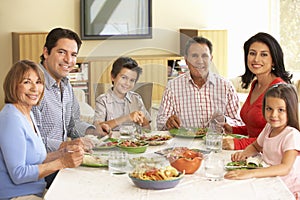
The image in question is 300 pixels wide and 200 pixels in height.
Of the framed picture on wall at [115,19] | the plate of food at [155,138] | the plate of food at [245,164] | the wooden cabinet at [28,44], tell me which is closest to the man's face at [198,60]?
the plate of food at [155,138]

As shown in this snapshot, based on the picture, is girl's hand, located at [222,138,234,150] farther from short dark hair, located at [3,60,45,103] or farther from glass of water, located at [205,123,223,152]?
short dark hair, located at [3,60,45,103]

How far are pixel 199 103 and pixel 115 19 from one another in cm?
357

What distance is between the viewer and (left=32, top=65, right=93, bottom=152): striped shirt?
123 inches

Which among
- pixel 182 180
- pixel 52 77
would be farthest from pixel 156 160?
pixel 52 77

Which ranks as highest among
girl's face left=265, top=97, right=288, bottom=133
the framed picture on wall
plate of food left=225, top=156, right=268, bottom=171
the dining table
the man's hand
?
the framed picture on wall

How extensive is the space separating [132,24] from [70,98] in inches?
152

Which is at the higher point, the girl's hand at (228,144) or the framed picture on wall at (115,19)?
the framed picture on wall at (115,19)

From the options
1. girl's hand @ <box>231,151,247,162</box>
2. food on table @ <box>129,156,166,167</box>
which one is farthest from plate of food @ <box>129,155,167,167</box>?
girl's hand @ <box>231,151,247,162</box>

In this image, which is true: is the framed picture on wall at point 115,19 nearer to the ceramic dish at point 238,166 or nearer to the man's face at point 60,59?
the man's face at point 60,59

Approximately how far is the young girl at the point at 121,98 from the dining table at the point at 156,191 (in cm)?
102

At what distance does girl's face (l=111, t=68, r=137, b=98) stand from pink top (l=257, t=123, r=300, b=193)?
1.02m

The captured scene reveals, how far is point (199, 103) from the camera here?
369 centimetres

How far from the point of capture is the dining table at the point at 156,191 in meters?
2.16

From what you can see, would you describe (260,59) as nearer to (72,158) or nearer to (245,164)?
(245,164)
